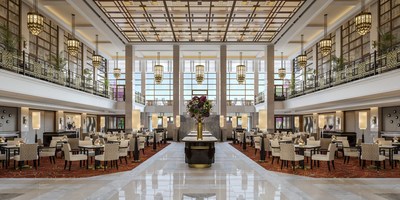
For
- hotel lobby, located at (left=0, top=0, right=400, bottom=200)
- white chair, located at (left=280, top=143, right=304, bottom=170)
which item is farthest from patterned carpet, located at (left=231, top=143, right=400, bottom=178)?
white chair, located at (left=280, top=143, right=304, bottom=170)

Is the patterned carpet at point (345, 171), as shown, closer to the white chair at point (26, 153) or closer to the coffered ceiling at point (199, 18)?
the white chair at point (26, 153)

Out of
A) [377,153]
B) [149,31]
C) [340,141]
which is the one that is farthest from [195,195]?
[149,31]

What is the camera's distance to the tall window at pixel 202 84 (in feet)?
117

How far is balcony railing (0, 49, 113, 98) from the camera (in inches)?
453

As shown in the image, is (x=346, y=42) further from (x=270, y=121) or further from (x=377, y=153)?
(x=377, y=153)

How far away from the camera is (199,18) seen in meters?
18.3

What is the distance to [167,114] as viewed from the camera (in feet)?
114

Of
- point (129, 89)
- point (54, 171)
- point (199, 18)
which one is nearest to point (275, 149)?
point (54, 171)

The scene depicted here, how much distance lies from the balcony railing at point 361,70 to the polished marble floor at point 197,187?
467 cm

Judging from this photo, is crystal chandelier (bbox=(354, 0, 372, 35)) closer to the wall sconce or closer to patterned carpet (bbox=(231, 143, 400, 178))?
patterned carpet (bbox=(231, 143, 400, 178))

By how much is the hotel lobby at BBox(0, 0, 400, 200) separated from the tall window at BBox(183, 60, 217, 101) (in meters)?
2.51

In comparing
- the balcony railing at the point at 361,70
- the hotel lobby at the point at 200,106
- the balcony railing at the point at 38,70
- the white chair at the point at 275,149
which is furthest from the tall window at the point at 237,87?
the white chair at the point at 275,149

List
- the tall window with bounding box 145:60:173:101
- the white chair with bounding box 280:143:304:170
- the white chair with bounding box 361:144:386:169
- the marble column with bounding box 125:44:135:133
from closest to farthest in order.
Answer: the white chair with bounding box 361:144:386:169
the white chair with bounding box 280:143:304:170
the marble column with bounding box 125:44:135:133
the tall window with bounding box 145:60:173:101

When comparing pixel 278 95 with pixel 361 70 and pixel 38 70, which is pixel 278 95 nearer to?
pixel 361 70
